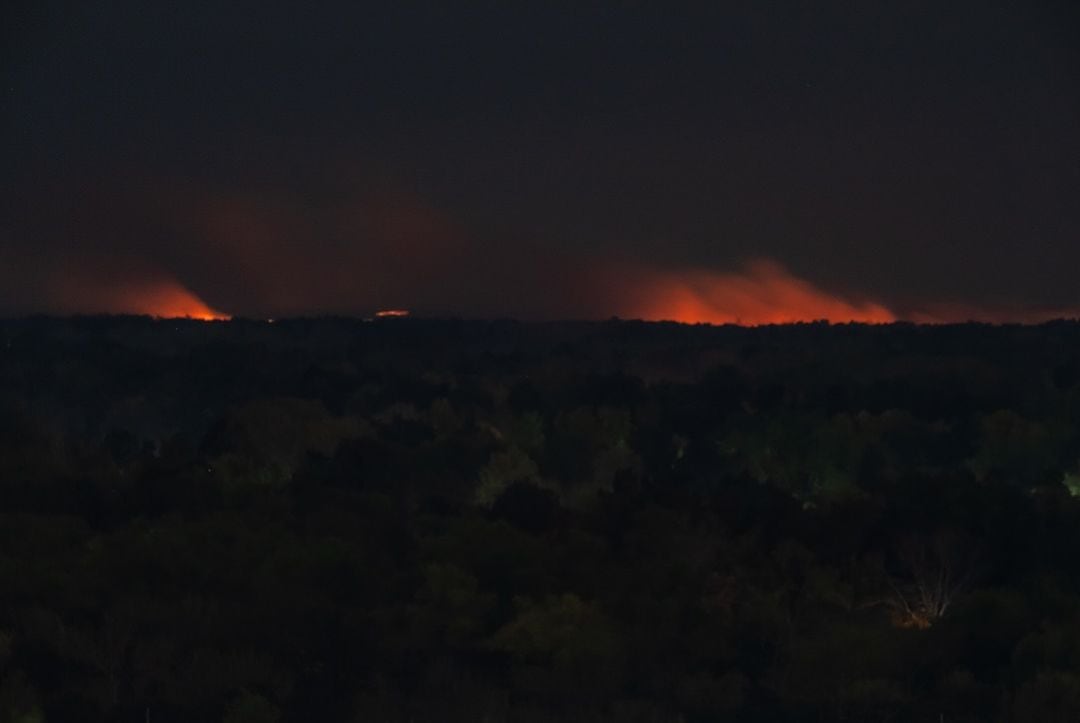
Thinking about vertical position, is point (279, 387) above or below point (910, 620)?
above

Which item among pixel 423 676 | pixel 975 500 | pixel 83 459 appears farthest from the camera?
pixel 83 459

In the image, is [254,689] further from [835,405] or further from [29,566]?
[835,405]

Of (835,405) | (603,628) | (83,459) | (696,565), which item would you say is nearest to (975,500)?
(696,565)

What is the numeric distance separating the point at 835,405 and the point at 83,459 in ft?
203

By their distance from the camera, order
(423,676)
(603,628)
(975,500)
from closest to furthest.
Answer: (423,676)
(603,628)
(975,500)

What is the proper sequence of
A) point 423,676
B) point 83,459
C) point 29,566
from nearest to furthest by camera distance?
point 423,676
point 29,566
point 83,459

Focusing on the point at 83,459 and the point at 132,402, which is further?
the point at 132,402

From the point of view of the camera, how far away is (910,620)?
62625 mm

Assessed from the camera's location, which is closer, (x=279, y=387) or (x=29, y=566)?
(x=29, y=566)

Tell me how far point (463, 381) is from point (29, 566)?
110 meters

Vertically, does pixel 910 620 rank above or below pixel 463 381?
below

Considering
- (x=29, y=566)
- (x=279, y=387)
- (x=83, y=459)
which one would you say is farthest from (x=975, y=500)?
(x=279, y=387)

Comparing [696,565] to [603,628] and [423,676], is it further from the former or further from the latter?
[423,676]

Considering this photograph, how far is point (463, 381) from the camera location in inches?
6831
